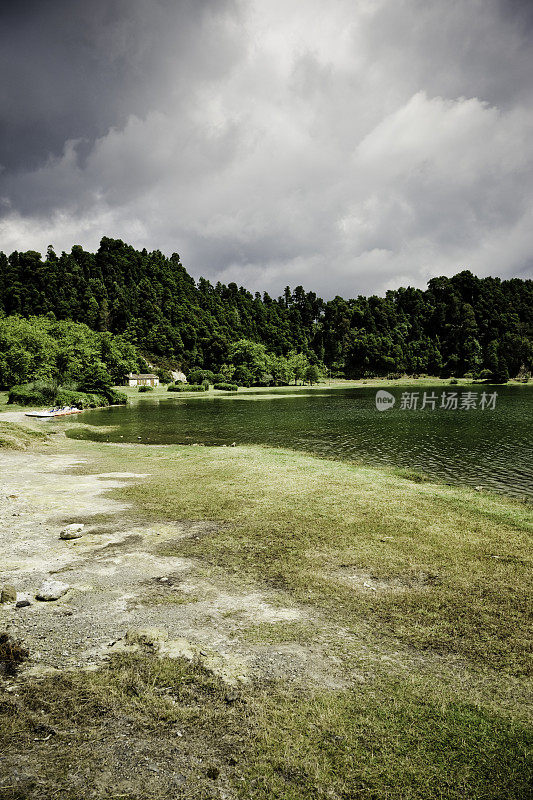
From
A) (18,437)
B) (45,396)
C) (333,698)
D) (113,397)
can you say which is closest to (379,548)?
(333,698)

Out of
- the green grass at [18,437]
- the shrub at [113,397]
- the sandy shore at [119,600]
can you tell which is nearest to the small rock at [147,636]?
the sandy shore at [119,600]

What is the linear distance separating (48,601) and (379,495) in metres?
11.1

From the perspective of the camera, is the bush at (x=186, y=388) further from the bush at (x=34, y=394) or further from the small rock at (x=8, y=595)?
the small rock at (x=8, y=595)

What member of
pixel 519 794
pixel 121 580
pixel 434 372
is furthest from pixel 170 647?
pixel 434 372

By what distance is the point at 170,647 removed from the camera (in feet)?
20.2

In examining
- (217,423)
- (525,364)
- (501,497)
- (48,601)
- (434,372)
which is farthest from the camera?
(434,372)

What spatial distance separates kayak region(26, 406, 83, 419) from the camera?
4497 cm

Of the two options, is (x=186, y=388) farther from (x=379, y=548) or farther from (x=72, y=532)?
(x=379, y=548)

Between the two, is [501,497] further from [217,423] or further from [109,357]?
[109,357]

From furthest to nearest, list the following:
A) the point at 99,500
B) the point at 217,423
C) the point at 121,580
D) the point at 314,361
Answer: the point at 314,361 < the point at 217,423 < the point at 99,500 < the point at 121,580

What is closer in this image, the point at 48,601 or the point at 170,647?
the point at 170,647

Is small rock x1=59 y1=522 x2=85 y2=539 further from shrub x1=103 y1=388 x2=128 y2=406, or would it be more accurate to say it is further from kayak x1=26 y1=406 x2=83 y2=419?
shrub x1=103 y1=388 x2=128 y2=406

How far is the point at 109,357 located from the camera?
103 metres

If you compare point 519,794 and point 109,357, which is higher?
point 109,357
